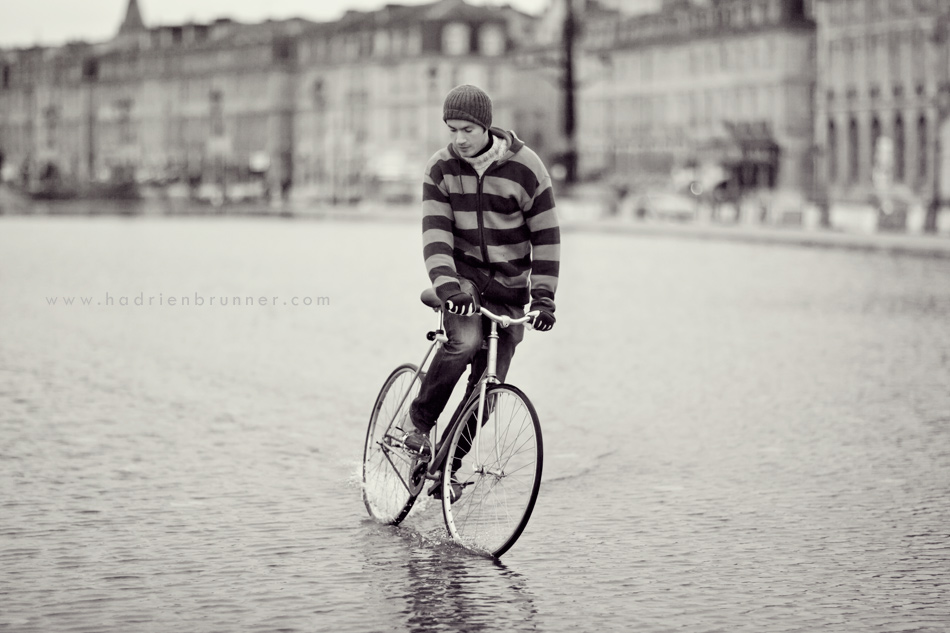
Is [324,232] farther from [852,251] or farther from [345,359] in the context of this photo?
[345,359]

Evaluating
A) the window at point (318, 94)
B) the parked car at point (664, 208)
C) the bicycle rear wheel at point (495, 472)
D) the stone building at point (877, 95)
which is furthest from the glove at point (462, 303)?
the window at point (318, 94)

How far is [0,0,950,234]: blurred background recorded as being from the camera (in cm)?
7531

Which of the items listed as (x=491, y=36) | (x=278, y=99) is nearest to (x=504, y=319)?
(x=491, y=36)

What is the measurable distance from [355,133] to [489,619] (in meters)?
131

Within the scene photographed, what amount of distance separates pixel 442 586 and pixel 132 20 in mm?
184764

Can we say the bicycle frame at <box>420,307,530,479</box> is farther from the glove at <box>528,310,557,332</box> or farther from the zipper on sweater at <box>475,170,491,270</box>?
the zipper on sweater at <box>475,170,491,270</box>

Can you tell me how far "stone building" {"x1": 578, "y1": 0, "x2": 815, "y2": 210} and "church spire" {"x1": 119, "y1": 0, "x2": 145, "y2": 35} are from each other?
3233 inches

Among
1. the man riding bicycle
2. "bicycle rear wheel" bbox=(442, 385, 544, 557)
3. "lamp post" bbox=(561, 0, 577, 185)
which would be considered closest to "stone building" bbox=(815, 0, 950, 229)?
"lamp post" bbox=(561, 0, 577, 185)

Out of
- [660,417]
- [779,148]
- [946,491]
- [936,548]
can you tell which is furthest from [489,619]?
[779,148]

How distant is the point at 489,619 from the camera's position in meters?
6.12

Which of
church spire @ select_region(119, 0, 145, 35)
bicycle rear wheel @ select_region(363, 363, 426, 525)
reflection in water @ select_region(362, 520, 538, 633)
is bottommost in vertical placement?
reflection in water @ select_region(362, 520, 538, 633)

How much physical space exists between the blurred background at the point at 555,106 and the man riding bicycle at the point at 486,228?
1467 inches

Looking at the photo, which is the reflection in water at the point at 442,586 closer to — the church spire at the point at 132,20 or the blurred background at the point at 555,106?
the blurred background at the point at 555,106

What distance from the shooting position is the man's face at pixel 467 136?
6.98m
